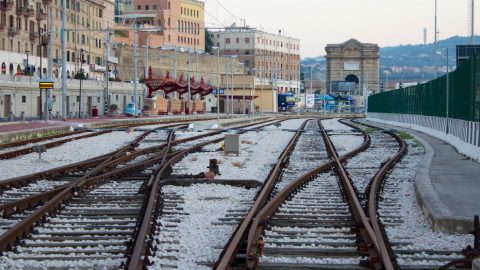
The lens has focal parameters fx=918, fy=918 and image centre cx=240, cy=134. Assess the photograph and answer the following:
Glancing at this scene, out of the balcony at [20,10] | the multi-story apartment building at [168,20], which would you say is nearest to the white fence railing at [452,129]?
the balcony at [20,10]

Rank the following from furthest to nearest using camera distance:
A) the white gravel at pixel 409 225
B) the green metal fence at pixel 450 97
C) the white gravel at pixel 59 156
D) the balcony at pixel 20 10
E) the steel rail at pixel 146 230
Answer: the balcony at pixel 20 10, the green metal fence at pixel 450 97, the white gravel at pixel 59 156, the white gravel at pixel 409 225, the steel rail at pixel 146 230

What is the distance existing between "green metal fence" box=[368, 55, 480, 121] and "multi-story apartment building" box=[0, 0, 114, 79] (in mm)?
31991

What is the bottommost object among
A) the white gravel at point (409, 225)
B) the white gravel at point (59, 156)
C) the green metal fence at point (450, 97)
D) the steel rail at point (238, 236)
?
the white gravel at point (59, 156)

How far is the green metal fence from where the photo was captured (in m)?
29.9

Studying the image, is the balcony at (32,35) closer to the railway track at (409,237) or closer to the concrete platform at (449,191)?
the concrete platform at (449,191)

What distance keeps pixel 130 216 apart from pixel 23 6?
95259mm

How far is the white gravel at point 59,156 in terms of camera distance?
75.2 ft

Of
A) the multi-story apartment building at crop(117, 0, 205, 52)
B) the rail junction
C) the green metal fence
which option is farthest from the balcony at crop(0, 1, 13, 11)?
the rail junction

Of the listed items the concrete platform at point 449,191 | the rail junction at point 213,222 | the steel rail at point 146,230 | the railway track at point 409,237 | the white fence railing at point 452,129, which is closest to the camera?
the steel rail at point 146,230

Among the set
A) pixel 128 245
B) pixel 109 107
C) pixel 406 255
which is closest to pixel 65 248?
pixel 128 245

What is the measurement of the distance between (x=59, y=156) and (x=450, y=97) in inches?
748

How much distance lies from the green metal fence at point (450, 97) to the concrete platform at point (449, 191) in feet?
12.1

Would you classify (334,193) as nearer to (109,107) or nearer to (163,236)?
(163,236)

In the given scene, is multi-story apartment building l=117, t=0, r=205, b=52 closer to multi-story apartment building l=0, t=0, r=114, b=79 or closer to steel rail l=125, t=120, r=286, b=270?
multi-story apartment building l=0, t=0, r=114, b=79
